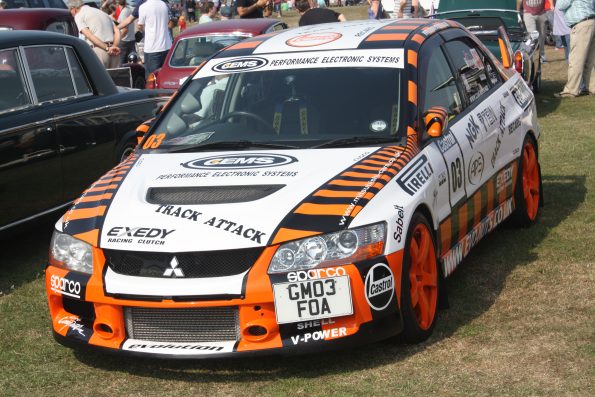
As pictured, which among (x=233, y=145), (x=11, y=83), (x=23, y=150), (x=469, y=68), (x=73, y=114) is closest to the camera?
(x=233, y=145)

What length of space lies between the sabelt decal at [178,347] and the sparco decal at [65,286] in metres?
0.35

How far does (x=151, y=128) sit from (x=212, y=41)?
8126mm

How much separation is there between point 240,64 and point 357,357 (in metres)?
2.20

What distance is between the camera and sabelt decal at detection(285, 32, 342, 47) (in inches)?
274

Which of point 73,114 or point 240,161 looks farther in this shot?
point 73,114

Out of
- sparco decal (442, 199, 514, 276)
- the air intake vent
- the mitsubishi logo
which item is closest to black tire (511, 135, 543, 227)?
sparco decal (442, 199, 514, 276)

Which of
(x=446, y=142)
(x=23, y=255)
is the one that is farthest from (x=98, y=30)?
(x=446, y=142)

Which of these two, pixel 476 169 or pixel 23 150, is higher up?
pixel 23 150

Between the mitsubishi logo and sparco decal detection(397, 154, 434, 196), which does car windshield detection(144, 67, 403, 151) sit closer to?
sparco decal detection(397, 154, 434, 196)

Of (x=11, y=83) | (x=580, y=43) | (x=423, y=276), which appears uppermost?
(x=11, y=83)

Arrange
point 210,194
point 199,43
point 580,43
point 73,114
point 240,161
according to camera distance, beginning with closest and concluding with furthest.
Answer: point 210,194 < point 240,161 < point 73,114 < point 199,43 < point 580,43

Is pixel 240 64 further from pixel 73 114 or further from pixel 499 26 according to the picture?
pixel 499 26

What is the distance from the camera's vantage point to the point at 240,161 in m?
5.95

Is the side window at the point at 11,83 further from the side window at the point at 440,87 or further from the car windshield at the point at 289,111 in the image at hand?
the side window at the point at 440,87
